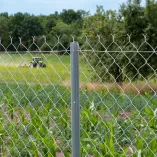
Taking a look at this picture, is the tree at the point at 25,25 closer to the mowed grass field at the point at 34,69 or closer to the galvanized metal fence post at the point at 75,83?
the mowed grass field at the point at 34,69

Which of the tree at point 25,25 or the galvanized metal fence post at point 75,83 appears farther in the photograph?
the tree at point 25,25

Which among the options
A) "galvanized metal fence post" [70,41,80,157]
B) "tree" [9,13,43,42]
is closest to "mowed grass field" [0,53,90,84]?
"galvanized metal fence post" [70,41,80,157]

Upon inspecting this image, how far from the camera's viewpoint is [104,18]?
10.8 metres

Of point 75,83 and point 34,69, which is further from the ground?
point 75,83

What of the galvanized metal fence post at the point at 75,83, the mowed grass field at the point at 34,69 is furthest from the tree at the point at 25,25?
the galvanized metal fence post at the point at 75,83

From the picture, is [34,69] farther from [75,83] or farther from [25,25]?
[25,25]

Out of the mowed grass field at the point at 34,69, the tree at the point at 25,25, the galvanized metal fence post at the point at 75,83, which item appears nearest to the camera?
the galvanized metal fence post at the point at 75,83

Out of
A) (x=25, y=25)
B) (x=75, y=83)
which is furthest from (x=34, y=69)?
(x=25, y=25)

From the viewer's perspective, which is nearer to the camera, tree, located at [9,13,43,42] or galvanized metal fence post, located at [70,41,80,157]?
galvanized metal fence post, located at [70,41,80,157]

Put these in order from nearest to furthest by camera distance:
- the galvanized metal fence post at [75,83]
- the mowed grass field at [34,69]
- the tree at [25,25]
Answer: the galvanized metal fence post at [75,83]
the mowed grass field at [34,69]
the tree at [25,25]

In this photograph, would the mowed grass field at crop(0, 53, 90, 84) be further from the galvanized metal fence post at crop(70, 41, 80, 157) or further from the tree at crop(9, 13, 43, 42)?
the tree at crop(9, 13, 43, 42)

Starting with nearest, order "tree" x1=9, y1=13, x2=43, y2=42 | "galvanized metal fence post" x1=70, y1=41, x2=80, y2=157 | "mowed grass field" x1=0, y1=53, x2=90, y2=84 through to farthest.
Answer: "galvanized metal fence post" x1=70, y1=41, x2=80, y2=157
"mowed grass field" x1=0, y1=53, x2=90, y2=84
"tree" x1=9, y1=13, x2=43, y2=42

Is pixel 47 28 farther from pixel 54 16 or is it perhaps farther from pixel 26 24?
pixel 54 16

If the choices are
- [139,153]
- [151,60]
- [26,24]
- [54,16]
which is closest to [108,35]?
[151,60]
